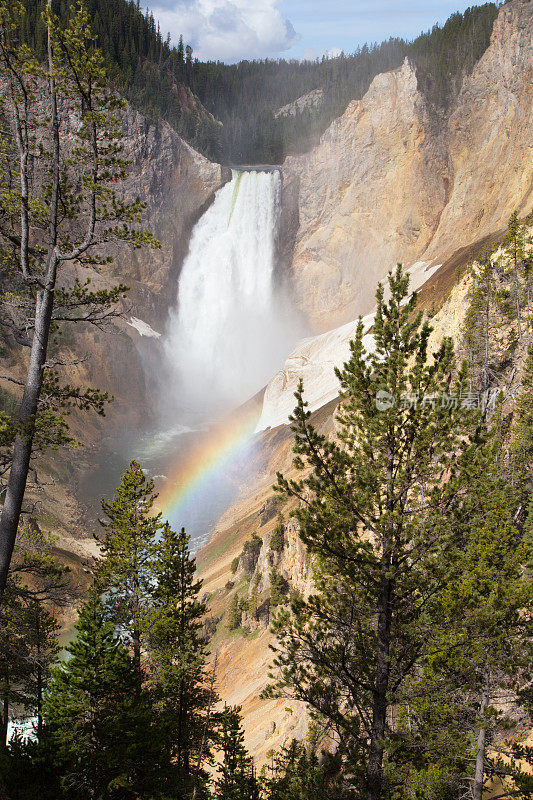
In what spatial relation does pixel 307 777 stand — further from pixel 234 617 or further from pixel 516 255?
pixel 516 255

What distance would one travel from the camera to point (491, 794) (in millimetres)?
10305

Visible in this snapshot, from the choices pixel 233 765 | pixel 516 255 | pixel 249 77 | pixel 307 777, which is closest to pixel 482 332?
pixel 516 255

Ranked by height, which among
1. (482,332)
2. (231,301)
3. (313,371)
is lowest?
(482,332)

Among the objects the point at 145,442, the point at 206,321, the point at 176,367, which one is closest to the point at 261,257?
the point at 206,321

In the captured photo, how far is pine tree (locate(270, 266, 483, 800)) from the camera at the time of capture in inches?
280

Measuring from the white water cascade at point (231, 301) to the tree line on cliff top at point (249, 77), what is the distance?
43.5 ft

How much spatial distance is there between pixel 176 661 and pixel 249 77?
5081 inches

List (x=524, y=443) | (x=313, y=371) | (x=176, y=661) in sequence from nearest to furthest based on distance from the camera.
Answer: (x=176, y=661) < (x=524, y=443) < (x=313, y=371)

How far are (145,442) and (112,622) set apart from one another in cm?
4915

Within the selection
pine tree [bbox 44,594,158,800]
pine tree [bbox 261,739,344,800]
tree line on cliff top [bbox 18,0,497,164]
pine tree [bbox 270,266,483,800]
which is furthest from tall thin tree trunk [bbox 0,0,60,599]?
tree line on cliff top [bbox 18,0,497,164]

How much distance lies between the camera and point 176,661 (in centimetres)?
1208

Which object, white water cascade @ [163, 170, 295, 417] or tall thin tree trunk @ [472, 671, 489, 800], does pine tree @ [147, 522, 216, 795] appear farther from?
white water cascade @ [163, 170, 295, 417]

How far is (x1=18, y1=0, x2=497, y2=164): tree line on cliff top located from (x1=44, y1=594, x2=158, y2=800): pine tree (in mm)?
56937

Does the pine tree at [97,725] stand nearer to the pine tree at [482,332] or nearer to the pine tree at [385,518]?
the pine tree at [385,518]
